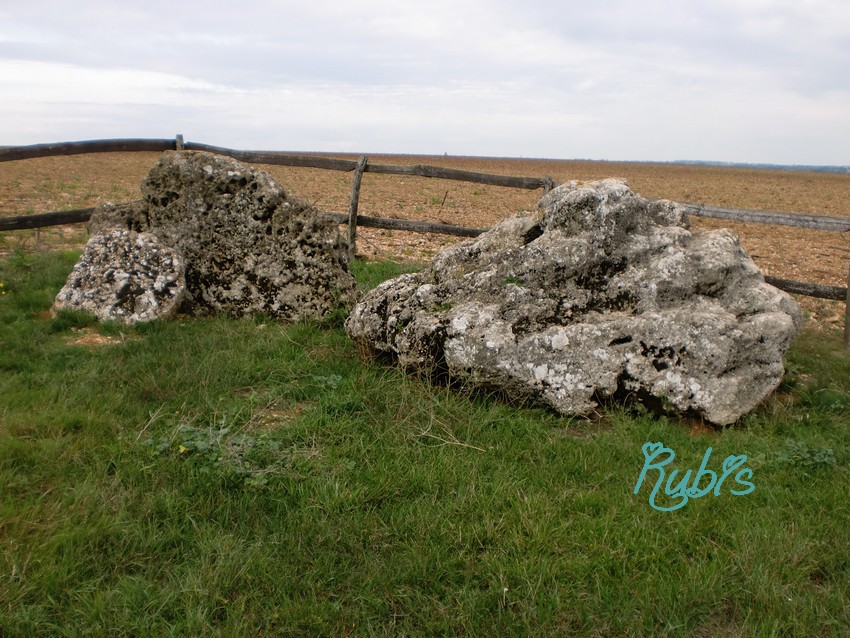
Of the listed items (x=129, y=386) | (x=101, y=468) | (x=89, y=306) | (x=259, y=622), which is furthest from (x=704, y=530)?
(x=89, y=306)

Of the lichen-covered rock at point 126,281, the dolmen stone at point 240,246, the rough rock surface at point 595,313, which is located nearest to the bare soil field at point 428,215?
the rough rock surface at point 595,313

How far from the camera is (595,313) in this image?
5328 millimetres

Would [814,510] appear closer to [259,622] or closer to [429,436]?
[429,436]

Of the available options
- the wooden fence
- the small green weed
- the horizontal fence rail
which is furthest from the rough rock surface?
the wooden fence

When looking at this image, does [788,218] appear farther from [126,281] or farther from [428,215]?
[428,215]

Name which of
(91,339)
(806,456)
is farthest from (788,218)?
(91,339)

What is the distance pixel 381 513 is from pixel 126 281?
436cm

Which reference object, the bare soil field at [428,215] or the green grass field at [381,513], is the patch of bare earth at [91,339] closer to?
the green grass field at [381,513]

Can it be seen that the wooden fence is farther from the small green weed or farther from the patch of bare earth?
the small green weed

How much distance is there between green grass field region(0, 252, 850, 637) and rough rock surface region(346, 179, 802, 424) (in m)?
0.24

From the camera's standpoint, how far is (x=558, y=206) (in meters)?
5.74

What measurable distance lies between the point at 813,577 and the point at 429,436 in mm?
2281

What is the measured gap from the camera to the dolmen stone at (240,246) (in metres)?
6.93

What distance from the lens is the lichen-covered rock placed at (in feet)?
21.8
